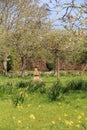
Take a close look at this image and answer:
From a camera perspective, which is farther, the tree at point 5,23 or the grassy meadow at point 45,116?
the tree at point 5,23

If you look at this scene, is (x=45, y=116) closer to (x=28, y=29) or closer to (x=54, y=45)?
(x=54, y=45)

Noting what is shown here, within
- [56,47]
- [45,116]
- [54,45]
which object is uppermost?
[45,116]

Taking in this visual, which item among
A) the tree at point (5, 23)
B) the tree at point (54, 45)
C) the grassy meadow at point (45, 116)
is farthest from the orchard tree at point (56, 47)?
the grassy meadow at point (45, 116)

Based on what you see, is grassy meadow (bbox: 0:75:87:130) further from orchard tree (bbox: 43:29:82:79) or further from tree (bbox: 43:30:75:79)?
tree (bbox: 43:30:75:79)

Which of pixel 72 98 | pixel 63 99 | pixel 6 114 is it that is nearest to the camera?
pixel 6 114

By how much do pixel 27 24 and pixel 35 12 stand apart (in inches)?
71.8

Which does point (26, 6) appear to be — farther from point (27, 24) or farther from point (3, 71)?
point (3, 71)

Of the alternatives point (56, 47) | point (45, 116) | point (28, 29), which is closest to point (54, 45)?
point (56, 47)

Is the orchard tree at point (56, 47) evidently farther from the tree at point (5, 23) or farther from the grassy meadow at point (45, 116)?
the grassy meadow at point (45, 116)

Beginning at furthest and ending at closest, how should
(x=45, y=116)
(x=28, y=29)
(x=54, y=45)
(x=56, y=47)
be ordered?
1. (x=28, y=29)
2. (x=56, y=47)
3. (x=54, y=45)
4. (x=45, y=116)

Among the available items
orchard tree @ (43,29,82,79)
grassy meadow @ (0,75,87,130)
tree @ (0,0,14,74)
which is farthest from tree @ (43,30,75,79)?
grassy meadow @ (0,75,87,130)

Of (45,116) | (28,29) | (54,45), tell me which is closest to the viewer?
(45,116)

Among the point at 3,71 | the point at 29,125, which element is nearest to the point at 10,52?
the point at 3,71

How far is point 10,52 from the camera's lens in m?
49.3
